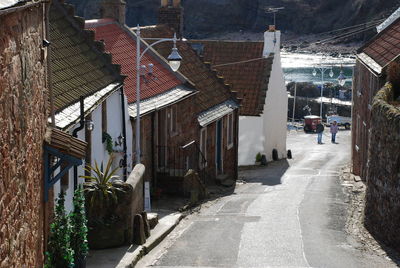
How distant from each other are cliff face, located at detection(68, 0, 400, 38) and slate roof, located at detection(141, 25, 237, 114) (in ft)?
516

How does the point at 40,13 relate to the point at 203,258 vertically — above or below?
above

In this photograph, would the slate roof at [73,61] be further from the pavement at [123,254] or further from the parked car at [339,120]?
the parked car at [339,120]

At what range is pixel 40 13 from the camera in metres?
9.89

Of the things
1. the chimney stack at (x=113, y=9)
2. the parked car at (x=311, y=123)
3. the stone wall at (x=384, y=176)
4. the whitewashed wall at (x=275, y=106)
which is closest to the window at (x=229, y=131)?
the whitewashed wall at (x=275, y=106)

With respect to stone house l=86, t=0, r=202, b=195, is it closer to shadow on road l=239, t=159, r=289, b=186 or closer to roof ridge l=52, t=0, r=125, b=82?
roof ridge l=52, t=0, r=125, b=82

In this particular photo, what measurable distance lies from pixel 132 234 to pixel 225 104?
16518 millimetres

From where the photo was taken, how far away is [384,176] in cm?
1694

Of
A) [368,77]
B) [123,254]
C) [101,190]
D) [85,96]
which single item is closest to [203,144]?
[368,77]

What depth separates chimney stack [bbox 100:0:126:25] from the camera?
82.8ft

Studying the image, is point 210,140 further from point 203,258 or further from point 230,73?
point 203,258

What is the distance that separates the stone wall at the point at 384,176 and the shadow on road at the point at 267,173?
417 inches

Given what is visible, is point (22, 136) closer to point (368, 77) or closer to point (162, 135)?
point (162, 135)

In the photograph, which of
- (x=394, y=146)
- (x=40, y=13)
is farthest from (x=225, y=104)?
(x=40, y=13)

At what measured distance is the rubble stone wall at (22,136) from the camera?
23.5ft
